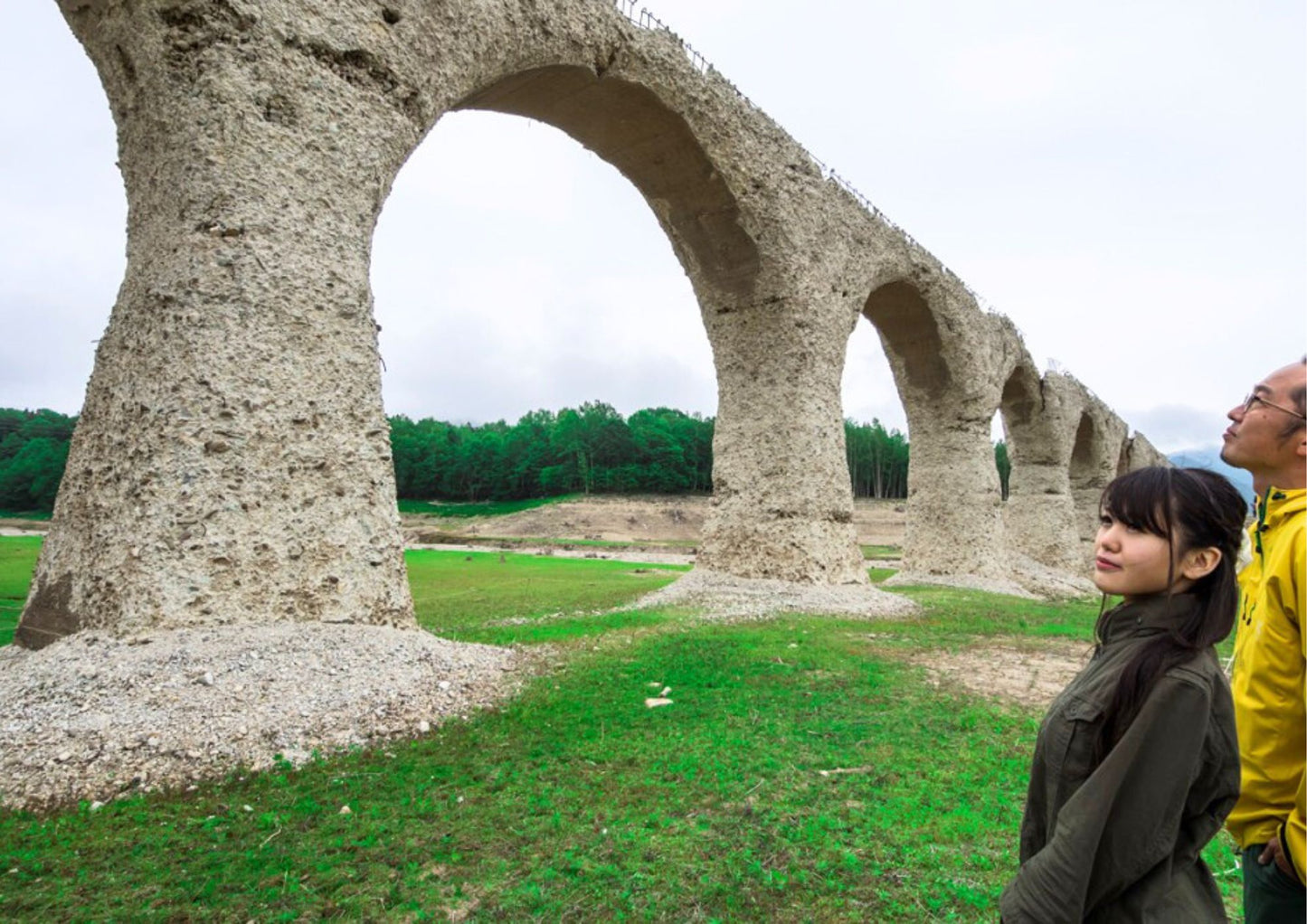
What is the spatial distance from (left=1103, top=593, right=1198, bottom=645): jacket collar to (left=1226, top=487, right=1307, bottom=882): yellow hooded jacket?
9.2 inches

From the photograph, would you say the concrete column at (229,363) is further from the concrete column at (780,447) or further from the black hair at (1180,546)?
the concrete column at (780,447)

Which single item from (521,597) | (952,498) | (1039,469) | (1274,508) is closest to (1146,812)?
(1274,508)

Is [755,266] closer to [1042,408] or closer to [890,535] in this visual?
[1042,408]

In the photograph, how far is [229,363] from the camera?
480cm

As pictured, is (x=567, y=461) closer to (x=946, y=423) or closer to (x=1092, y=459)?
(x=1092, y=459)

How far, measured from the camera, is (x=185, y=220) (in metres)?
4.96

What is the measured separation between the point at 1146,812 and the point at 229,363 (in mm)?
5169

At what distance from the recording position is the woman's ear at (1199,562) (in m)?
1.42

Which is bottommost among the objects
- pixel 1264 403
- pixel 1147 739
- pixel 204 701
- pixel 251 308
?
pixel 204 701

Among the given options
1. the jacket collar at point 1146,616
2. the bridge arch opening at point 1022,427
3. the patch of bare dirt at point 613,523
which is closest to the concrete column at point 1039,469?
the bridge arch opening at point 1022,427

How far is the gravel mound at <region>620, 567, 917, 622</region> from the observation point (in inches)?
340

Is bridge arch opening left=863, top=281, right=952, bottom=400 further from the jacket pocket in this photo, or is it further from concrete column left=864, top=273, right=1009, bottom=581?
the jacket pocket

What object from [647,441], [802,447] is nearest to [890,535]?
[647,441]

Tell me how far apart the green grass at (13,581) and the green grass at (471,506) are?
28.0 meters
